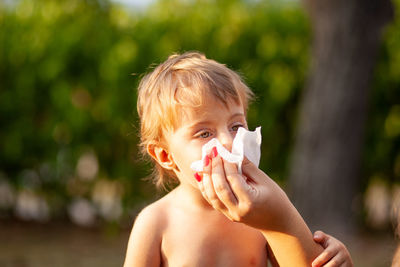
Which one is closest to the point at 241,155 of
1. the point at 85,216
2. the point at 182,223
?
the point at 182,223

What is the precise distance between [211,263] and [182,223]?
0.58 ft

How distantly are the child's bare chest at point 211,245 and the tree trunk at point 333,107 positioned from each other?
15.1 feet

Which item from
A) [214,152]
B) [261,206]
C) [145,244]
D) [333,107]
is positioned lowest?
[333,107]

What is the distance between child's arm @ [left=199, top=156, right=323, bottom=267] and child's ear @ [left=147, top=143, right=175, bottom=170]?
378 mm

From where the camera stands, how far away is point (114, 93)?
6918 mm

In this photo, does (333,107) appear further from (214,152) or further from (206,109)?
(214,152)

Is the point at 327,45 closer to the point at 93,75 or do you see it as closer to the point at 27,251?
the point at 93,75

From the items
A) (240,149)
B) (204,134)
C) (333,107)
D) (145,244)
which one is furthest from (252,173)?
(333,107)

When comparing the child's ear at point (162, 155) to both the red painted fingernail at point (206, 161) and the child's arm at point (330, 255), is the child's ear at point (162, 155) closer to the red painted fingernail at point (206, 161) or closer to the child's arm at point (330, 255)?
the red painted fingernail at point (206, 161)

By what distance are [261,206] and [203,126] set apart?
0.42m

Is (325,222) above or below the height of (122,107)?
below

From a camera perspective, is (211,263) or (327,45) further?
(327,45)

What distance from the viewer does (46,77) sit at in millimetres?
7137

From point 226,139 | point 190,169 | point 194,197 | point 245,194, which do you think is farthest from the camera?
point 194,197
